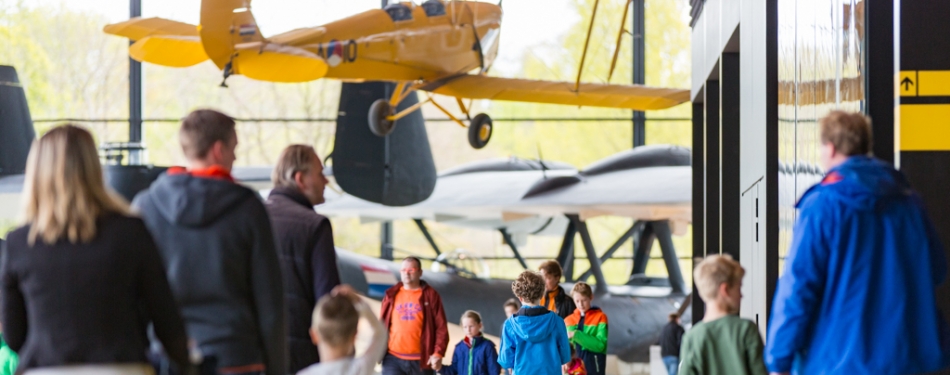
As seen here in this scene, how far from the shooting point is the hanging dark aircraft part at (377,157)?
13141 millimetres

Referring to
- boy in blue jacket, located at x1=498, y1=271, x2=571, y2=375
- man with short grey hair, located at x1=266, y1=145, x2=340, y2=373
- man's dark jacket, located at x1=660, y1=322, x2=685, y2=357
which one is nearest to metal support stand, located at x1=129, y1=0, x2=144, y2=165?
man's dark jacket, located at x1=660, y1=322, x2=685, y2=357

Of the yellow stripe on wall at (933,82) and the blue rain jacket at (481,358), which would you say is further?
the blue rain jacket at (481,358)

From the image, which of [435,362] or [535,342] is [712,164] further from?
[535,342]

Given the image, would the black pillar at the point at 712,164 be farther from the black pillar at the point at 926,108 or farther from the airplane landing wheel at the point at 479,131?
the airplane landing wheel at the point at 479,131

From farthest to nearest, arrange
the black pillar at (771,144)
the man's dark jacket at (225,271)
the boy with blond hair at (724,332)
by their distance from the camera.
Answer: the black pillar at (771,144) → the boy with blond hair at (724,332) → the man's dark jacket at (225,271)

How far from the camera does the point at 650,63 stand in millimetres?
22984

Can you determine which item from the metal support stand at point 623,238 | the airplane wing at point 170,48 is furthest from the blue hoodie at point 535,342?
the metal support stand at point 623,238

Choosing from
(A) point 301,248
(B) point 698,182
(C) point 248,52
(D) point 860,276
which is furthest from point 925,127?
(C) point 248,52

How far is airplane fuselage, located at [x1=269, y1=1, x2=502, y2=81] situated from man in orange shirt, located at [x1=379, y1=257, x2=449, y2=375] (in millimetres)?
5843

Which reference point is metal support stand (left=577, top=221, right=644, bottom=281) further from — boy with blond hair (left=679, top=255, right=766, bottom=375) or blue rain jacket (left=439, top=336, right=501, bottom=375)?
boy with blond hair (left=679, top=255, right=766, bottom=375)

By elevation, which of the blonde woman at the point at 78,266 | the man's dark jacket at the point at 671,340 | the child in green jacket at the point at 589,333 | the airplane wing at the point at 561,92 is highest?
the airplane wing at the point at 561,92

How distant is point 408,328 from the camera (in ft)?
20.7

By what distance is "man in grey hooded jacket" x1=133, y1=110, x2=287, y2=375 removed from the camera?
8.03 ft

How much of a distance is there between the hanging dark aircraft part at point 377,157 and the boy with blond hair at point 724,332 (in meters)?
10.3
